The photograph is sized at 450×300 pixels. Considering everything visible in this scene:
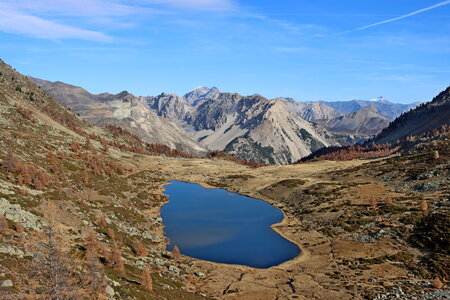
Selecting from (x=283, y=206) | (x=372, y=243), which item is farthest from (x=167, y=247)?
(x=283, y=206)

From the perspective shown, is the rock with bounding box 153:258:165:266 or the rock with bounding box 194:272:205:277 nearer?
the rock with bounding box 153:258:165:266

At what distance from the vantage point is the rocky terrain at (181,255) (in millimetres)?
34188

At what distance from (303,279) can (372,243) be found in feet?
68.0

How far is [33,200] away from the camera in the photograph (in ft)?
177

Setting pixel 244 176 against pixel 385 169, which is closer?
pixel 385 169

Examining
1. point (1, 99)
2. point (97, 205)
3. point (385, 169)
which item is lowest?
point (97, 205)

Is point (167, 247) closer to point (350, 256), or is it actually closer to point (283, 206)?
point (350, 256)

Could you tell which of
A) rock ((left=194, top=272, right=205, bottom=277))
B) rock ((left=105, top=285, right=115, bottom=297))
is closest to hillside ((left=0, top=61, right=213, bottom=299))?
rock ((left=105, top=285, right=115, bottom=297))

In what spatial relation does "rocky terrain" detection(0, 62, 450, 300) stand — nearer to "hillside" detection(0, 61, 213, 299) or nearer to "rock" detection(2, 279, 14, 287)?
"rock" detection(2, 279, 14, 287)

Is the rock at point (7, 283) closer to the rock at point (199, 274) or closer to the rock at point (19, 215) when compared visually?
the rock at point (19, 215)

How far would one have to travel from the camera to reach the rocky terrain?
3419 cm

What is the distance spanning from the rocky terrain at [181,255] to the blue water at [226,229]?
3.73 meters

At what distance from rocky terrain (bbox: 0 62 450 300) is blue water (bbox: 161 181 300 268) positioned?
3.73 meters

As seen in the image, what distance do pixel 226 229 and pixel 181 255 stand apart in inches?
957
